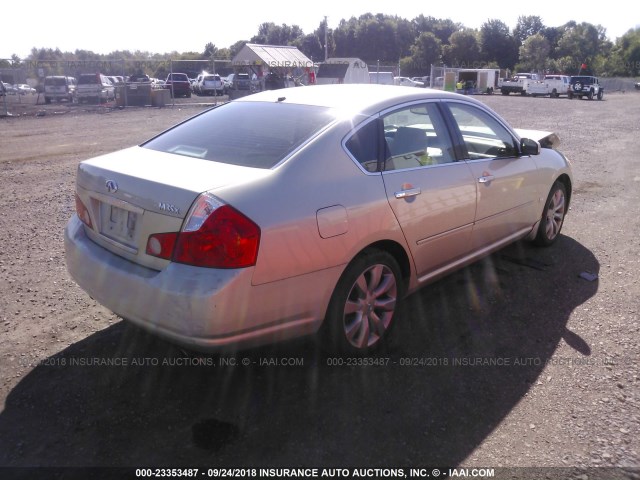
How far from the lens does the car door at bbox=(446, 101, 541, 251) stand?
438 centimetres

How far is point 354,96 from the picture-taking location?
395cm

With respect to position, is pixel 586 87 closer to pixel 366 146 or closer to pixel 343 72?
pixel 343 72

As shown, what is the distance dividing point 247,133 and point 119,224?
3.36ft

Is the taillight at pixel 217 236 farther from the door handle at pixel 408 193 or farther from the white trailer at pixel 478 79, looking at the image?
the white trailer at pixel 478 79

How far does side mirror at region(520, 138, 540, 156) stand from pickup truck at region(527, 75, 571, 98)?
144 feet

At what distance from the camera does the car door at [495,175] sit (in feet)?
14.4

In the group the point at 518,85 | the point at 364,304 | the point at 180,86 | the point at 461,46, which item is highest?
the point at 461,46

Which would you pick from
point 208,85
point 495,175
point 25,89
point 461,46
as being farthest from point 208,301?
point 461,46

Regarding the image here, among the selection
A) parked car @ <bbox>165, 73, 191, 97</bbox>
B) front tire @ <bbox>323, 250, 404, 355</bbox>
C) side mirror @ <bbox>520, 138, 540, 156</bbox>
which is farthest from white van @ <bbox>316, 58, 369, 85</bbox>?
front tire @ <bbox>323, 250, 404, 355</bbox>

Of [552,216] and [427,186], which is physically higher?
[427,186]

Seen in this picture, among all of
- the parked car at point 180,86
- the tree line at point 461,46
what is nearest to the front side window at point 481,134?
the parked car at point 180,86

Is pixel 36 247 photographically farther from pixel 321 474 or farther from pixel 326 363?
pixel 321 474

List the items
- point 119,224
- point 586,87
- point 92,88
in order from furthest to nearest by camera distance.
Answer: point 586,87 < point 92,88 < point 119,224

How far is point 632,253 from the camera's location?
5.70 m
